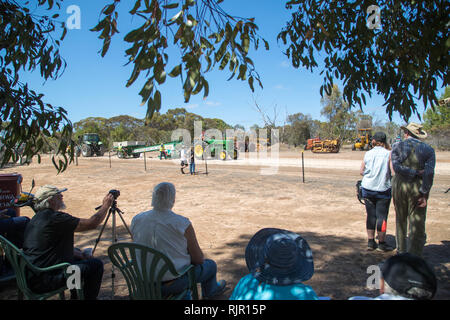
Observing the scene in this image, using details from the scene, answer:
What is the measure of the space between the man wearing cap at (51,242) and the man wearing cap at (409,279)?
2378mm

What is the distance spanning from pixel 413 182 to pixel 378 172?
0.61 meters

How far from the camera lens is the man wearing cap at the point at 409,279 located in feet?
4.57

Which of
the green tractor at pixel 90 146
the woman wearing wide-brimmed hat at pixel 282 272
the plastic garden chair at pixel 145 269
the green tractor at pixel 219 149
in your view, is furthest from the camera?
the green tractor at pixel 90 146

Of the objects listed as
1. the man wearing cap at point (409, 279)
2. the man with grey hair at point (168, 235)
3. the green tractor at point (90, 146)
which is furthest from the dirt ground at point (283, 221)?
the green tractor at point (90, 146)

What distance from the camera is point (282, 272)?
5.39 ft

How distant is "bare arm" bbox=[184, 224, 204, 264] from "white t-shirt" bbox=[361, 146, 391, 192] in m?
2.73

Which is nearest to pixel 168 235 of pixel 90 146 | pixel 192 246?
pixel 192 246

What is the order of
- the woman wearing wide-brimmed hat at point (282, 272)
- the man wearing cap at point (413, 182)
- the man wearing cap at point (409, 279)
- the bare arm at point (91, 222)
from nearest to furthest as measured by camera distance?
the man wearing cap at point (409, 279), the woman wearing wide-brimmed hat at point (282, 272), the bare arm at point (91, 222), the man wearing cap at point (413, 182)

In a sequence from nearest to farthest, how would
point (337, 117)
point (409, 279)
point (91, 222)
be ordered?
point (409, 279) < point (91, 222) < point (337, 117)

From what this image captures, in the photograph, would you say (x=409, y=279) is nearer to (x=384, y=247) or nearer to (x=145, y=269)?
(x=145, y=269)

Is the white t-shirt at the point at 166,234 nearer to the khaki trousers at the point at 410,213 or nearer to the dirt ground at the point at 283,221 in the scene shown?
the dirt ground at the point at 283,221
